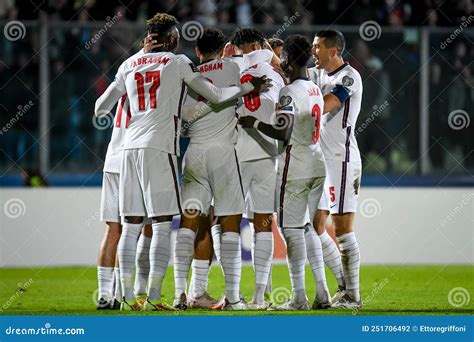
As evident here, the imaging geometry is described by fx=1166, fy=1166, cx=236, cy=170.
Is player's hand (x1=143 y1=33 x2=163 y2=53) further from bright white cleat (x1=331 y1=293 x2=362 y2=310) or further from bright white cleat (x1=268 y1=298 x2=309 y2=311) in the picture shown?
bright white cleat (x1=331 y1=293 x2=362 y2=310)

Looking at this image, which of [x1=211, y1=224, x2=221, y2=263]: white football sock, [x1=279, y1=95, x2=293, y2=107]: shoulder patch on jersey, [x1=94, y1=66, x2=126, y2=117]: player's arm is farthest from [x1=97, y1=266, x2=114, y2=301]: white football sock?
[x1=279, y1=95, x2=293, y2=107]: shoulder patch on jersey

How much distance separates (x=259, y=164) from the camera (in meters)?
9.64

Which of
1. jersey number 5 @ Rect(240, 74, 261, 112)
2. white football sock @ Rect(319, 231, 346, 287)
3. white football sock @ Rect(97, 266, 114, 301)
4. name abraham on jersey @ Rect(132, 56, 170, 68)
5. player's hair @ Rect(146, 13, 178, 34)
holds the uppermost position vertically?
player's hair @ Rect(146, 13, 178, 34)

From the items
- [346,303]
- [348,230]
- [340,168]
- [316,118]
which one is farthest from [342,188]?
[346,303]

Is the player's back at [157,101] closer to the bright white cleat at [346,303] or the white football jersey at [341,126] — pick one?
the white football jersey at [341,126]

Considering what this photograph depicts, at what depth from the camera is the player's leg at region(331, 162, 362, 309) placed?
10062mm

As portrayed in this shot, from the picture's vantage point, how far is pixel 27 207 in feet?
47.8

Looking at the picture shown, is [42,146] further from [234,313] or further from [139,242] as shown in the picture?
[234,313]

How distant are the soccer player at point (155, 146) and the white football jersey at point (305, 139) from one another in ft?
1.20

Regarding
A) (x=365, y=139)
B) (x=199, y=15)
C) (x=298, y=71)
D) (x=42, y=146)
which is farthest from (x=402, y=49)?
(x=298, y=71)

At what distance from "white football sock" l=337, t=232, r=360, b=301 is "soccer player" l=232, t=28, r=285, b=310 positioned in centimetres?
84

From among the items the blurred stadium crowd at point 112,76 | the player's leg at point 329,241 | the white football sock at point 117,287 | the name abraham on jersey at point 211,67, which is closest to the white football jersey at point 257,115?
the name abraham on jersey at point 211,67

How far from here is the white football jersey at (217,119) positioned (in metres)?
9.52

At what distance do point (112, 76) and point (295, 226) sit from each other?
18.3 ft
